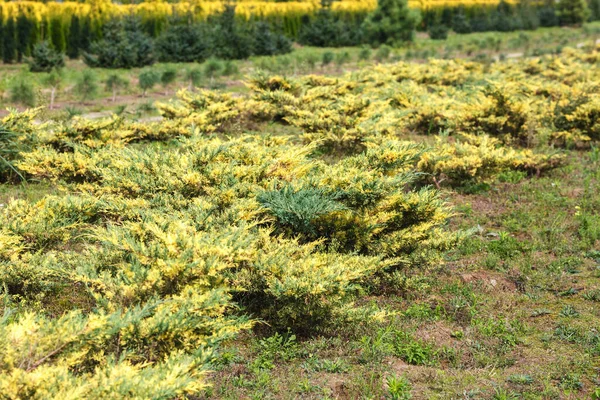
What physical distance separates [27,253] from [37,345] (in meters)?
1.94

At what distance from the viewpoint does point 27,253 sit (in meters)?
5.14

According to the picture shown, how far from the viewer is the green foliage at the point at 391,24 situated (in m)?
27.9

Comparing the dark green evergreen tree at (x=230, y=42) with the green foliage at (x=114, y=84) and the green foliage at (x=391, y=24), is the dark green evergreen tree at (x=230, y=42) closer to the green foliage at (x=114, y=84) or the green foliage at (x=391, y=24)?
the green foliage at (x=114, y=84)

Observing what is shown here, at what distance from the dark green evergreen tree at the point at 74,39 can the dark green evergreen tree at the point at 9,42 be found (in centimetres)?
221

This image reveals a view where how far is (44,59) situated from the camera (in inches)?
678

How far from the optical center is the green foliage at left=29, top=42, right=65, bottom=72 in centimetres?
1709

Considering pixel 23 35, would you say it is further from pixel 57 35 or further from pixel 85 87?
pixel 85 87

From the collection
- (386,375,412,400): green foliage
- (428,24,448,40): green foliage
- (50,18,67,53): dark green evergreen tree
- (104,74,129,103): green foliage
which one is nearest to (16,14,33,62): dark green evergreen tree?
(50,18,67,53): dark green evergreen tree

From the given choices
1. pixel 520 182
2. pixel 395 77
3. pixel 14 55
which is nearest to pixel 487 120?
pixel 520 182

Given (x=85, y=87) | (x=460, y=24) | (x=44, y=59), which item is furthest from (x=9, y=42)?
(x=460, y=24)

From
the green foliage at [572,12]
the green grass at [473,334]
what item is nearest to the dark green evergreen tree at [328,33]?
the green foliage at [572,12]

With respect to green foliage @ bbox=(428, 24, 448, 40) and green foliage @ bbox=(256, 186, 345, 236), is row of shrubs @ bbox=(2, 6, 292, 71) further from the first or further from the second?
green foliage @ bbox=(256, 186, 345, 236)

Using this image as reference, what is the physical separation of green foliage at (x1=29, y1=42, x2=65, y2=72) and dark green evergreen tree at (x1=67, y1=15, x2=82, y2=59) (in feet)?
11.5

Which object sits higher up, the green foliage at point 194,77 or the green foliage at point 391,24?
the green foliage at point 391,24
